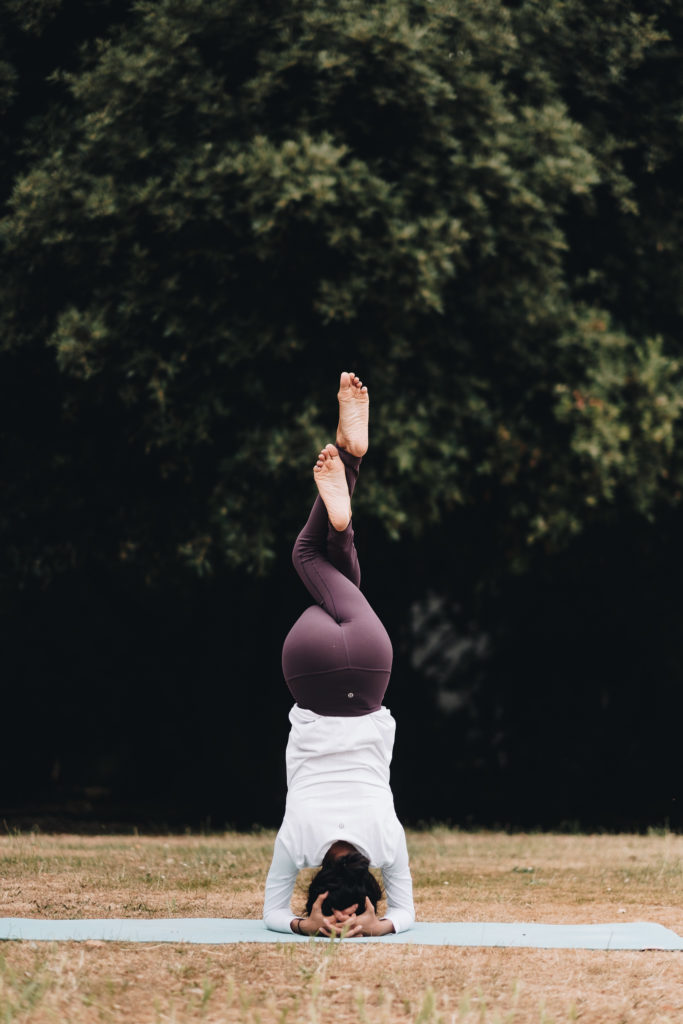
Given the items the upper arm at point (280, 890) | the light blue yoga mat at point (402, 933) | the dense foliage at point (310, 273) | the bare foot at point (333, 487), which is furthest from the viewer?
the dense foliage at point (310, 273)

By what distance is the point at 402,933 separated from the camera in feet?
21.5

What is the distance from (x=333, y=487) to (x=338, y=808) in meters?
1.55

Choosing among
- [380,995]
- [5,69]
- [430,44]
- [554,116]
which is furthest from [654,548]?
[380,995]

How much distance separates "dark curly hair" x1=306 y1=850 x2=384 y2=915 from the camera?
20.1 ft

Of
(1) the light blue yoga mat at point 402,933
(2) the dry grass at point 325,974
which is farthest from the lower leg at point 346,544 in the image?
(2) the dry grass at point 325,974

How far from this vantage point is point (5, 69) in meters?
12.8

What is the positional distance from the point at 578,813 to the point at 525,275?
715 cm


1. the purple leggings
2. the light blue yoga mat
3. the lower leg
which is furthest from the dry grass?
the lower leg

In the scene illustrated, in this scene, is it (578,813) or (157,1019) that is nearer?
(157,1019)

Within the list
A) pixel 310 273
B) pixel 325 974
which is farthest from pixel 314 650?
pixel 310 273

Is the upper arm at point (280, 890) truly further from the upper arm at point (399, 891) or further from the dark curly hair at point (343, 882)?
the upper arm at point (399, 891)

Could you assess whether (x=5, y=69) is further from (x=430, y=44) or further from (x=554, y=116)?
(x=554, y=116)

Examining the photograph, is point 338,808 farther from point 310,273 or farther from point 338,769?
point 310,273

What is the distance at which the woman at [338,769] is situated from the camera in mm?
6188
